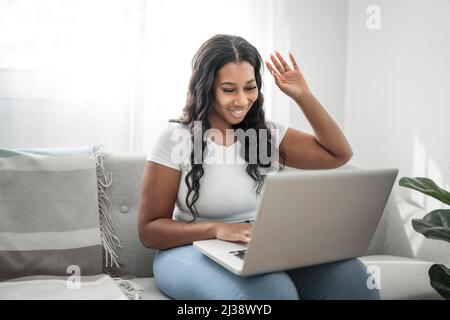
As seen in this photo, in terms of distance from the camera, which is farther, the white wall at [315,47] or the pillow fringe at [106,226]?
the white wall at [315,47]

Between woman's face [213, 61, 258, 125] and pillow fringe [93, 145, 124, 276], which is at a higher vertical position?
woman's face [213, 61, 258, 125]

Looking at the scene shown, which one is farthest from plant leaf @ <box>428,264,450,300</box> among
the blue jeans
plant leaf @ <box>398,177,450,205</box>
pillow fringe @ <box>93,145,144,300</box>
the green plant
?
pillow fringe @ <box>93,145,144,300</box>

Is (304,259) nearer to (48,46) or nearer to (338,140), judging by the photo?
(338,140)

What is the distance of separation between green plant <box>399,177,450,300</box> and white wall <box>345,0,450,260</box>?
1.12 ft

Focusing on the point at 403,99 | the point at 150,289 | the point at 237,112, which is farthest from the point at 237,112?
the point at 403,99

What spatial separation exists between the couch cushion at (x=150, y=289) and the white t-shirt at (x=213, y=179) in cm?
21

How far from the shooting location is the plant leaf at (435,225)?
143 centimetres

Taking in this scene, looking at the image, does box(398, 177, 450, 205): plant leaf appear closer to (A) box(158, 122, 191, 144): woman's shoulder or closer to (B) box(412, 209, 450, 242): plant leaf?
(B) box(412, 209, 450, 242): plant leaf

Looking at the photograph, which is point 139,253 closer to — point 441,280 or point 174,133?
point 174,133

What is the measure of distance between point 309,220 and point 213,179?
1.41 ft

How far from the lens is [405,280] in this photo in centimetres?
165

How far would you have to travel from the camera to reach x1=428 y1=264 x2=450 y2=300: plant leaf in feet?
4.80

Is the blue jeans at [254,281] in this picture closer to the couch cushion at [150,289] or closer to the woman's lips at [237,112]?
the couch cushion at [150,289]

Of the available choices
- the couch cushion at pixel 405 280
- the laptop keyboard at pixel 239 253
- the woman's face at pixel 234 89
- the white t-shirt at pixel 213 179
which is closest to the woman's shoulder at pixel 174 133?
the white t-shirt at pixel 213 179
